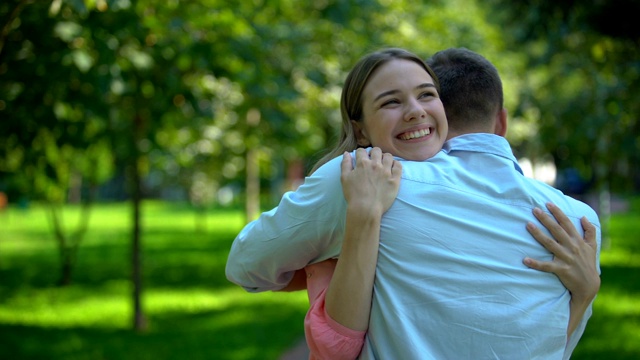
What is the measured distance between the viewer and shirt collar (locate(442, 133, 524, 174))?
2.03 m

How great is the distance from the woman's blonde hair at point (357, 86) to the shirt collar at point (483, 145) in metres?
0.17

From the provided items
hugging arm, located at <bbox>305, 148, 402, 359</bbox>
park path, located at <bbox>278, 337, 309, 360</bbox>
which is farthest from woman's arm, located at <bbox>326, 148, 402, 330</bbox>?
park path, located at <bbox>278, 337, 309, 360</bbox>

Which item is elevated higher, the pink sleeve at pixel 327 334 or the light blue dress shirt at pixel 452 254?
the light blue dress shirt at pixel 452 254

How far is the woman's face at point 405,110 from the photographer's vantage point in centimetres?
207

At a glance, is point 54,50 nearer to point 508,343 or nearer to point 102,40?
point 102,40

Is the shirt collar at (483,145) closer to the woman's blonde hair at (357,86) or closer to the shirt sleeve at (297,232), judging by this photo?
the woman's blonde hair at (357,86)

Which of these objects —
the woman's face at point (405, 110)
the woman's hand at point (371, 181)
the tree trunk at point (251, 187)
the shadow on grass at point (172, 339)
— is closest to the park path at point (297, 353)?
the shadow on grass at point (172, 339)

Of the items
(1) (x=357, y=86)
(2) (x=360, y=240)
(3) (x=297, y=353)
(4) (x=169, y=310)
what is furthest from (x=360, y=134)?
(4) (x=169, y=310)

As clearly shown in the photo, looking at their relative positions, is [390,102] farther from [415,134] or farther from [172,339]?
[172,339]

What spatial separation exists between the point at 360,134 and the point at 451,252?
21.2 inches

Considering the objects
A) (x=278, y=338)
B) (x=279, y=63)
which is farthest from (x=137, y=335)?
(x=279, y=63)

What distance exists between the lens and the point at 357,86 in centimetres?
215

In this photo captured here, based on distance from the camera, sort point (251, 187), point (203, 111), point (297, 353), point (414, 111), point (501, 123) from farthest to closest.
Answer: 1. point (251, 187)
2. point (297, 353)
3. point (203, 111)
4. point (501, 123)
5. point (414, 111)

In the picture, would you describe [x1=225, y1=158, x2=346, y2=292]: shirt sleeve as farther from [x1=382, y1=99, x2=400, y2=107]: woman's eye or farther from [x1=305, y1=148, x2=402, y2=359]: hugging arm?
[x1=382, y1=99, x2=400, y2=107]: woman's eye
